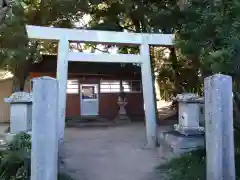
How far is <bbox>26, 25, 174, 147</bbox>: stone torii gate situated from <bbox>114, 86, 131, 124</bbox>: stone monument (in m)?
6.60

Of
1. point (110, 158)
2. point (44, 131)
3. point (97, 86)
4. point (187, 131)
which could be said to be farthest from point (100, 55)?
point (97, 86)

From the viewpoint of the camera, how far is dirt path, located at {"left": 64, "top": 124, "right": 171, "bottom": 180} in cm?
691

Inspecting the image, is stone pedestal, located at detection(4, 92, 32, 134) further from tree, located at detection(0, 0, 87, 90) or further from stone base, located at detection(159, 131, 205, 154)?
tree, located at detection(0, 0, 87, 90)

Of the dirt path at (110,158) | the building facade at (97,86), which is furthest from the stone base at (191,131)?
the building facade at (97,86)

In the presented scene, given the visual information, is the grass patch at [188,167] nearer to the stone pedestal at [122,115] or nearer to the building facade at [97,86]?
the stone pedestal at [122,115]

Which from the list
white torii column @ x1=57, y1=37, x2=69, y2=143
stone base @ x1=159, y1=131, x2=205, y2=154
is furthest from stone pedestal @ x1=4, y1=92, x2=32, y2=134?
stone base @ x1=159, y1=131, x2=205, y2=154

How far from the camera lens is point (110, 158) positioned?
8227 mm

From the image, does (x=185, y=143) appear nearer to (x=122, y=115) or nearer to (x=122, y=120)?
(x=122, y=120)

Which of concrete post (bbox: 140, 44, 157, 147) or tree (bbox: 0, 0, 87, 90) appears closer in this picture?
concrete post (bbox: 140, 44, 157, 147)

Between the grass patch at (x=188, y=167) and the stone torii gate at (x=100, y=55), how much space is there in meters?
2.24

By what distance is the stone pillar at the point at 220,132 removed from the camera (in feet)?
15.3

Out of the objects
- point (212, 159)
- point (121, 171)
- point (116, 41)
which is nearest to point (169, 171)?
point (121, 171)

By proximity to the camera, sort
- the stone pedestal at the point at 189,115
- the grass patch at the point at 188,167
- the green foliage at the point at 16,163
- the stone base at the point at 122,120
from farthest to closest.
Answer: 1. the stone base at the point at 122,120
2. the stone pedestal at the point at 189,115
3. the grass patch at the point at 188,167
4. the green foliage at the point at 16,163

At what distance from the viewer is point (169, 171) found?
6.91m
